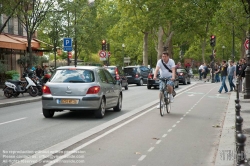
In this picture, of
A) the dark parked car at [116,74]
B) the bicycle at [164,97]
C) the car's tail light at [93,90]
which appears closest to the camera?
the car's tail light at [93,90]

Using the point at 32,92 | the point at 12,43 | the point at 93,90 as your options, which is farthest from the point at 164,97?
the point at 12,43

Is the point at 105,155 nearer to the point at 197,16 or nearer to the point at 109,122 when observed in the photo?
the point at 109,122

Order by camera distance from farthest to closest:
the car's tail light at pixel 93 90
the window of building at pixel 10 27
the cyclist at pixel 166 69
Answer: the window of building at pixel 10 27, the cyclist at pixel 166 69, the car's tail light at pixel 93 90

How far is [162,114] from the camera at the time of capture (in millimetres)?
13391

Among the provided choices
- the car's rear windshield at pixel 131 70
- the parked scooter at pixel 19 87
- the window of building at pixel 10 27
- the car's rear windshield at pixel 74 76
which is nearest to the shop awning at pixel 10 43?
the window of building at pixel 10 27

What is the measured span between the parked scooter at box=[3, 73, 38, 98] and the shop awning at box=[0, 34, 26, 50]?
32.9 feet

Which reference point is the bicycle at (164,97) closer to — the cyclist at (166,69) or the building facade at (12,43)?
the cyclist at (166,69)

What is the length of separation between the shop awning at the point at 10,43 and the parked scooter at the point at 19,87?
10.0 metres

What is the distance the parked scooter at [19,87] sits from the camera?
21500mm

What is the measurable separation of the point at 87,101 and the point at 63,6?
17.4 meters

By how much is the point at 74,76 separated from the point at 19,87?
9622 millimetres

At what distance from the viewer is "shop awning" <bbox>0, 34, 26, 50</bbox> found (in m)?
31.7

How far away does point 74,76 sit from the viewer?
1284cm

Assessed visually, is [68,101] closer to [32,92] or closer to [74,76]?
[74,76]
